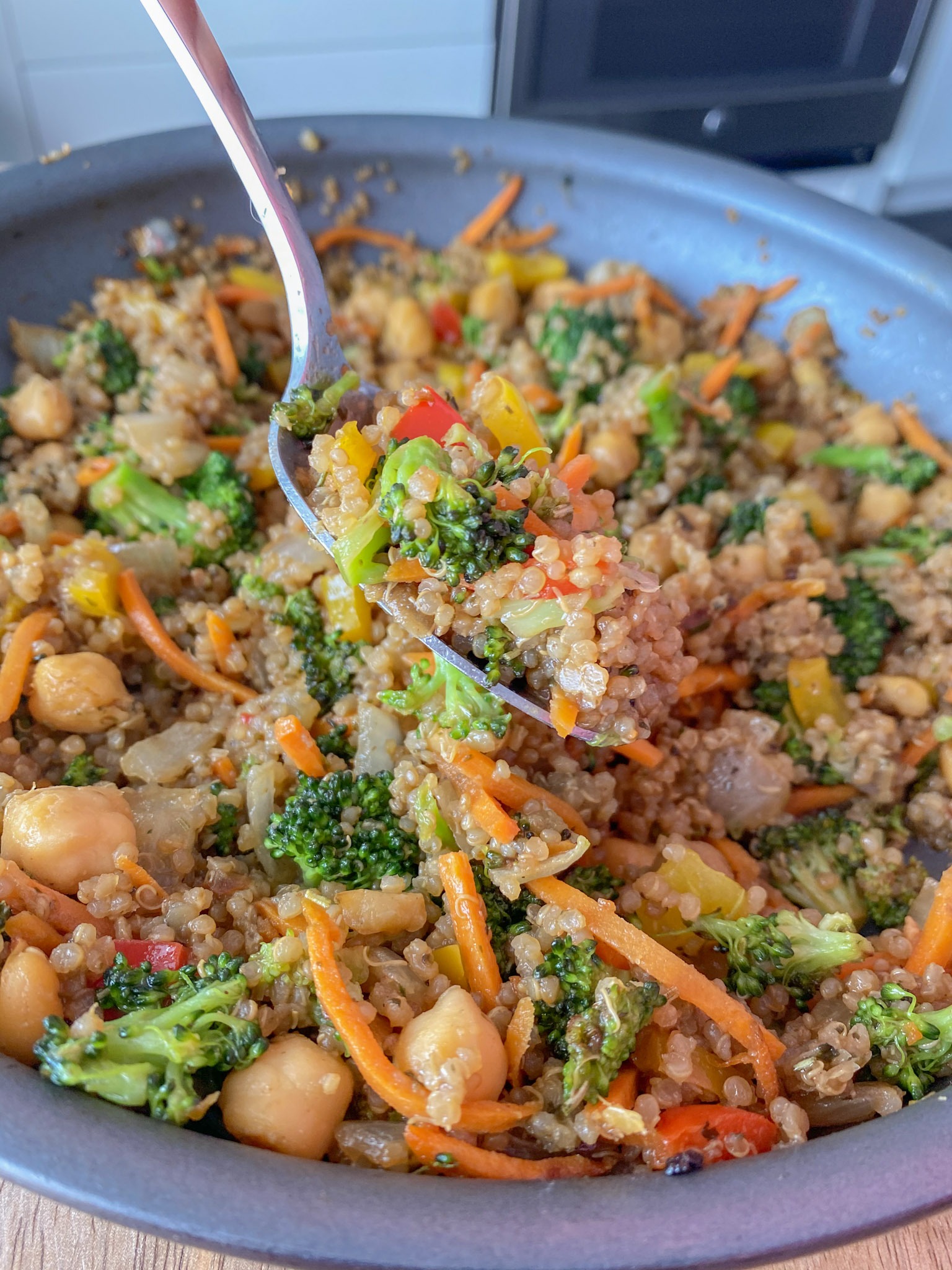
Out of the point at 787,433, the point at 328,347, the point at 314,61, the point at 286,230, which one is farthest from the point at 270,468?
the point at 314,61

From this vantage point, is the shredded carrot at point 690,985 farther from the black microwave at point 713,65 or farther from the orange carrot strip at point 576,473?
the black microwave at point 713,65

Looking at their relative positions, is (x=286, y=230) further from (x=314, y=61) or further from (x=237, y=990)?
(x=314, y=61)

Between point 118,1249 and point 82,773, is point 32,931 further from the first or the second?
point 118,1249

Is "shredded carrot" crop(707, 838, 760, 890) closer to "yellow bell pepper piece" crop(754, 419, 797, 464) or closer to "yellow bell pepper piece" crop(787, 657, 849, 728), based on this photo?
"yellow bell pepper piece" crop(787, 657, 849, 728)

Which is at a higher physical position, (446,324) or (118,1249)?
(446,324)

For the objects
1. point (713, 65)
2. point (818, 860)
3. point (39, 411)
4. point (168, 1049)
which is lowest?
point (168, 1049)

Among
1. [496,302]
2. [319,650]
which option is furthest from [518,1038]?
[496,302]
